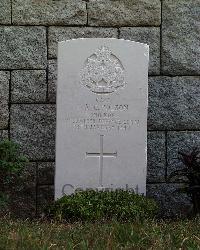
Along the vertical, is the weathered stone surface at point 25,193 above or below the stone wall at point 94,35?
below

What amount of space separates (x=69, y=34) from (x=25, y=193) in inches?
60.4

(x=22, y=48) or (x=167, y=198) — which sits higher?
(x=22, y=48)

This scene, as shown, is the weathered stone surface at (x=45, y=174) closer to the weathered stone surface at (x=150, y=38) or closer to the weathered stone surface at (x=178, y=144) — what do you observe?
the weathered stone surface at (x=178, y=144)

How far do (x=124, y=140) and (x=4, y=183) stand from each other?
109 cm

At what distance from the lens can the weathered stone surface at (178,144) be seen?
704 centimetres

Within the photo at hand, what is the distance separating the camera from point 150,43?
7.08 metres

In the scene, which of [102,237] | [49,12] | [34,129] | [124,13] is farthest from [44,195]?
[102,237]

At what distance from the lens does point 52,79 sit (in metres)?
6.96

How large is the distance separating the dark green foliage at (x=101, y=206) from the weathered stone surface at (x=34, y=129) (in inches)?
39.7

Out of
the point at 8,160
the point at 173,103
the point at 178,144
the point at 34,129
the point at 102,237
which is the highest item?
the point at 173,103

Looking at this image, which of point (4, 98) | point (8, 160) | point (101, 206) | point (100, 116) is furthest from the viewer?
point (4, 98)

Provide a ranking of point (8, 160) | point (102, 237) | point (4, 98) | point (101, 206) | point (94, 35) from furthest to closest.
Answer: point (94, 35) < point (4, 98) < point (8, 160) < point (101, 206) < point (102, 237)

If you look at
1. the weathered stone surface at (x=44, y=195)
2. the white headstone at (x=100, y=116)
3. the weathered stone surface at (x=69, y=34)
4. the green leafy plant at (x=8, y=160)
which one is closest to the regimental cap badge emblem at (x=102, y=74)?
the white headstone at (x=100, y=116)

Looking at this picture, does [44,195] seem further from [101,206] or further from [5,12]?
[5,12]
